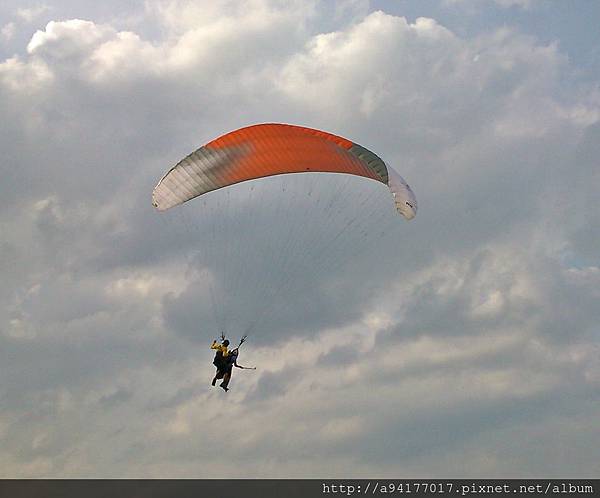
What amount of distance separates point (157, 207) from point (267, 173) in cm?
444

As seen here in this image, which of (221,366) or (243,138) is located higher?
(243,138)

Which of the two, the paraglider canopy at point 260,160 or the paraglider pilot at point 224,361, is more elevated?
the paraglider canopy at point 260,160

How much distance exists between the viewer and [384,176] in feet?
145

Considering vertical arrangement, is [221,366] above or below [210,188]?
below

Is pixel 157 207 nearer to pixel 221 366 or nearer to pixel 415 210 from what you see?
pixel 221 366

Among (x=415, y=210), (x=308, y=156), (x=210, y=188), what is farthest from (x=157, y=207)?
(x=415, y=210)

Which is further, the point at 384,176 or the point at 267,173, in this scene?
the point at 267,173

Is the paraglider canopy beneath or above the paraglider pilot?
above

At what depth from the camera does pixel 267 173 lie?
47.2 meters

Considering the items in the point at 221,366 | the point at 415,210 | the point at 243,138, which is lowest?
the point at 221,366

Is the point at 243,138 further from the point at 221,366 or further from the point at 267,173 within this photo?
the point at 221,366

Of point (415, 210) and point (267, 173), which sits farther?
point (267, 173)

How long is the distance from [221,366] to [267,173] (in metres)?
7.64

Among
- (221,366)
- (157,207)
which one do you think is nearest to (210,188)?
(157,207)
